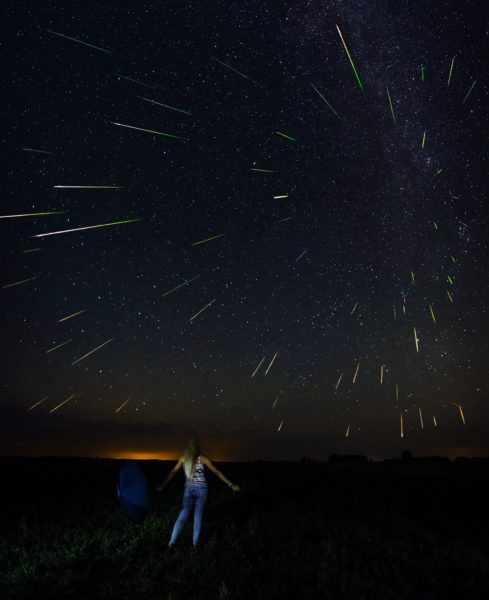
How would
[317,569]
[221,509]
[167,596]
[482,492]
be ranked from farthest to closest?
[482,492] → [221,509] → [317,569] → [167,596]

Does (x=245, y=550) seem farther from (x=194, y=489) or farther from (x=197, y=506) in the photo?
(x=194, y=489)

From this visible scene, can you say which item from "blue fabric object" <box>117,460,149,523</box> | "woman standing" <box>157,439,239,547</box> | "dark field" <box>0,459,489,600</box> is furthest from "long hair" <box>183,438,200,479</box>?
"blue fabric object" <box>117,460,149,523</box>

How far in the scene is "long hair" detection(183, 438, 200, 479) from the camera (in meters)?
9.23

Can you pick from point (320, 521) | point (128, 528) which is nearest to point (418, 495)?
point (320, 521)

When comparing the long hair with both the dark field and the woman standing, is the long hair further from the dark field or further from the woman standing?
Result: the dark field

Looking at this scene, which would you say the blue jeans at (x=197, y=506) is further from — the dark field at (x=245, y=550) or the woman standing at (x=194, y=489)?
the dark field at (x=245, y=550)

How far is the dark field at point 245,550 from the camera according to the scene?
24.4ft

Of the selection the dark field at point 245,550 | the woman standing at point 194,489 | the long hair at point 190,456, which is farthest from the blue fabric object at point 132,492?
the long hair at point 190,456

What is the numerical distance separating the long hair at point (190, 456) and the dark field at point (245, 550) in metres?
1.33

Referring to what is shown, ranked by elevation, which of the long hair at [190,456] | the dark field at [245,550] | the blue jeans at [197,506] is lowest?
the dark field at [245,550]

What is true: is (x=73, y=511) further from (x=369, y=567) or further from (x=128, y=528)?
(x=369, y=567)

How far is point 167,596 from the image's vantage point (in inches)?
278

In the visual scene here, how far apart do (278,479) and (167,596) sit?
13387 millimetres

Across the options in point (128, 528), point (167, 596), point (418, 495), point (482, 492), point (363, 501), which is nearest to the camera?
point (167, 596)
